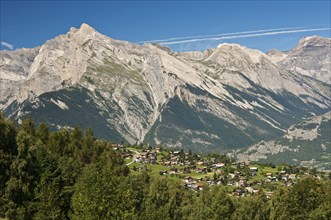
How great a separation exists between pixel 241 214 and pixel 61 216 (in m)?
66.5

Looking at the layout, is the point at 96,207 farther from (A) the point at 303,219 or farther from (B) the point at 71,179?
(A) the point at 303,219

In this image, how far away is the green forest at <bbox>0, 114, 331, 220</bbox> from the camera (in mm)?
62406

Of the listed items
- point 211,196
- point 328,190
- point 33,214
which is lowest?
point 33,214

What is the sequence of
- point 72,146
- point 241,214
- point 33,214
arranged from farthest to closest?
point 241,214 → point 72,146 → point 33,214

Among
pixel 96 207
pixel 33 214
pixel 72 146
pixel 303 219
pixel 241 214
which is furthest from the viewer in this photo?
pixel 241 214

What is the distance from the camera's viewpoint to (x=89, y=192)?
6084 cm

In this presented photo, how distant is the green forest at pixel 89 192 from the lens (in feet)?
205

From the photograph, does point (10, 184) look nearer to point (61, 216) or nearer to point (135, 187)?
point (61, 216)

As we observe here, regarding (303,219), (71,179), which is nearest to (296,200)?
(303,219)

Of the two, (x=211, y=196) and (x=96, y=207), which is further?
(x=211, y=196)

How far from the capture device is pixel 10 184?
8344cm

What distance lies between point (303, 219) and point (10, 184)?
234ft

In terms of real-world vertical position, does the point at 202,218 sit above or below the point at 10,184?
above

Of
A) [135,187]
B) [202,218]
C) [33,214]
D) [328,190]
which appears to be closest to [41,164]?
[33,214]
